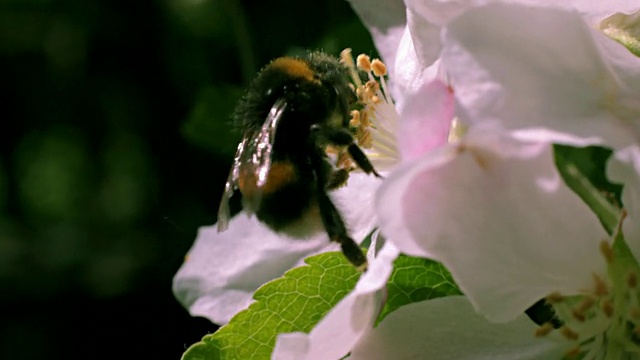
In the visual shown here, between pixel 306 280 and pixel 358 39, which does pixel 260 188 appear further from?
pixel 358 39

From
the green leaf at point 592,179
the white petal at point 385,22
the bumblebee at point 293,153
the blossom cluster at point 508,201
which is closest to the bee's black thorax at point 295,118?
the bumblebee at point 293,153

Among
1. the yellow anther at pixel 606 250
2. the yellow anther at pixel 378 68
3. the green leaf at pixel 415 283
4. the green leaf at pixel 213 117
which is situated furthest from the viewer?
the green leaf at pixel 213 117

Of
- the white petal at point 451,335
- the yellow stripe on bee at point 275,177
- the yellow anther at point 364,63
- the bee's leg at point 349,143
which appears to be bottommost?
the white petal at point 451,335

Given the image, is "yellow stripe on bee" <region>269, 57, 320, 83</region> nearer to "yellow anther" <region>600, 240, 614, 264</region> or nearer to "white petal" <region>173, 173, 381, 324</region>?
"white petal" <region>173, 173, 381, 324</region>

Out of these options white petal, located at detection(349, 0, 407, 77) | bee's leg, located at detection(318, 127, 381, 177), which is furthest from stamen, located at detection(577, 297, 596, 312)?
white petal, located at detection(349, 0, 407, 77)

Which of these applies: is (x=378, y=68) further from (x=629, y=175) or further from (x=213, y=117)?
(x=629, y=175)

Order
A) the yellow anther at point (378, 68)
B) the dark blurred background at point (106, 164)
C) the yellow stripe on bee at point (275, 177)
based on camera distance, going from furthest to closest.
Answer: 1. the dark blurred background at point (106, 164)
2. the yellow anther at point (378, 68)
3. the yellow stripe on bee at point (275, 177)

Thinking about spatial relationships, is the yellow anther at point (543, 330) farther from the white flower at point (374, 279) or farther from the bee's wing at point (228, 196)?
the bee's wing at point (228, 196)
